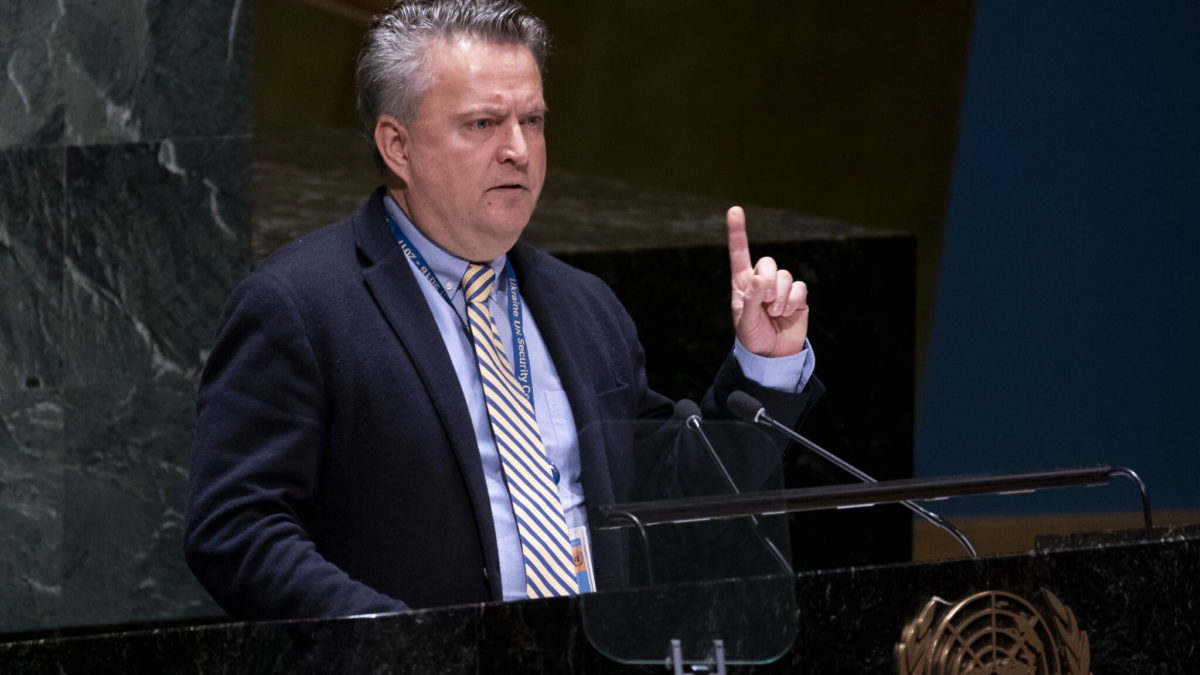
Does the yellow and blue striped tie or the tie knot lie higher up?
the tie knot

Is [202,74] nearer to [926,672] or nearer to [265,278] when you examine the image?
[265,278]

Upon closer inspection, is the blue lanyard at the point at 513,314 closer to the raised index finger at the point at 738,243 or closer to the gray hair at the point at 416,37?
the gray hair at the point at 416,37

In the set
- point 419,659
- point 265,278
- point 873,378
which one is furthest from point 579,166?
point 419,659

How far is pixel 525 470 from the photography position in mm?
2184

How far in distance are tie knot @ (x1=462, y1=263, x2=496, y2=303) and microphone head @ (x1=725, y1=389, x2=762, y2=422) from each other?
401 mm

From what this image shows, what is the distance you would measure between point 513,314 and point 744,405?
413mm

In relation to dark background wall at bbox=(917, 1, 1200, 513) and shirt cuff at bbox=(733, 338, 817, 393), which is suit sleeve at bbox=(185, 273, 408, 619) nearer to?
shirt cuff at bbox=(733, 338, 817, 393)

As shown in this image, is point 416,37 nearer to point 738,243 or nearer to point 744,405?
point 738,243

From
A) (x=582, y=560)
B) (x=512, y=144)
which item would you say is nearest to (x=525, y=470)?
(x=582, y=560)

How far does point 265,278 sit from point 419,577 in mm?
436

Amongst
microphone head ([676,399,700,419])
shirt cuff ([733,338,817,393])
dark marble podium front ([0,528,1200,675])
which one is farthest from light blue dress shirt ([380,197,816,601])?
dark marble podium front ([0,528,1200,675])

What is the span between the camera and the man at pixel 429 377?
205 centimetres

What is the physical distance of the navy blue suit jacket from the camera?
204 cm

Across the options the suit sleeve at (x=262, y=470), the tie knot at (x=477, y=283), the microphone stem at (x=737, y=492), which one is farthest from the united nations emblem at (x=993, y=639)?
the tie knot at (x=477, y=283)
